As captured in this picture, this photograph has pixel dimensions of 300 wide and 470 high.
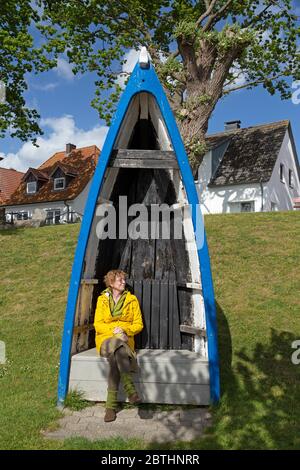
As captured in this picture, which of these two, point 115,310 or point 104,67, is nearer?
point 115,310

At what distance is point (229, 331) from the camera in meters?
6.98

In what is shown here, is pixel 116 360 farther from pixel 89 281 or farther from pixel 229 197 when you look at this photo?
pixel 229 197

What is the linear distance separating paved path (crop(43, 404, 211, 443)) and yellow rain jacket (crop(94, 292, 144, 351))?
0.74 m

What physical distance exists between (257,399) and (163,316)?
163cm

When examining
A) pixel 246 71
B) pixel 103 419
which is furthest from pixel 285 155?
pixel 103 419

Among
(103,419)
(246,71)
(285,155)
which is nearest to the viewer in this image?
(103,419)

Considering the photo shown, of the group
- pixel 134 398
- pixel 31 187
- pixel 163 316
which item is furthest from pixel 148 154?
pixel 31 187

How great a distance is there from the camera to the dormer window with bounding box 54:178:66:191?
30.8 meters

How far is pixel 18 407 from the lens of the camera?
4.88 m
